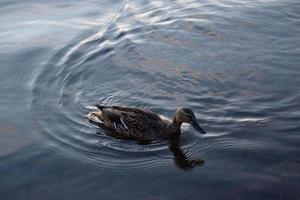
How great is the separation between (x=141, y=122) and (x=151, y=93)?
1516mm

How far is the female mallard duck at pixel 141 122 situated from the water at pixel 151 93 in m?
0.24

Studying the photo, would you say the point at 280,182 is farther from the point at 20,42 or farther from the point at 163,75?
the point at 20,42

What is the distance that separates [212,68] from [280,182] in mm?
4072

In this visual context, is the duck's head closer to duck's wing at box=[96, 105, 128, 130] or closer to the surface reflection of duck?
the surface reflection of duck

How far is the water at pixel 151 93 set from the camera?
8.72m

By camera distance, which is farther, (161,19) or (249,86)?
(161,19)

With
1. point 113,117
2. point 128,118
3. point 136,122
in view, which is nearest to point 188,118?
point 136,122

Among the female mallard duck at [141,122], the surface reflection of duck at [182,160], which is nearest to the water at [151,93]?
the surface reflection of duck at [182,160]

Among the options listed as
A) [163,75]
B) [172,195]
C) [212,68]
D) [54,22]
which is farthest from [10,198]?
[54,22]

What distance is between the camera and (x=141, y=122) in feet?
32.1

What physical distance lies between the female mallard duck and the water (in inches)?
9.5

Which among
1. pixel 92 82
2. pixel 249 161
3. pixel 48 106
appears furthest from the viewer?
pixel 92 82

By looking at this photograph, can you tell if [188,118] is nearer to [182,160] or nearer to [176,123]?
[176,123]

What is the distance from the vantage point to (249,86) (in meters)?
11.2
